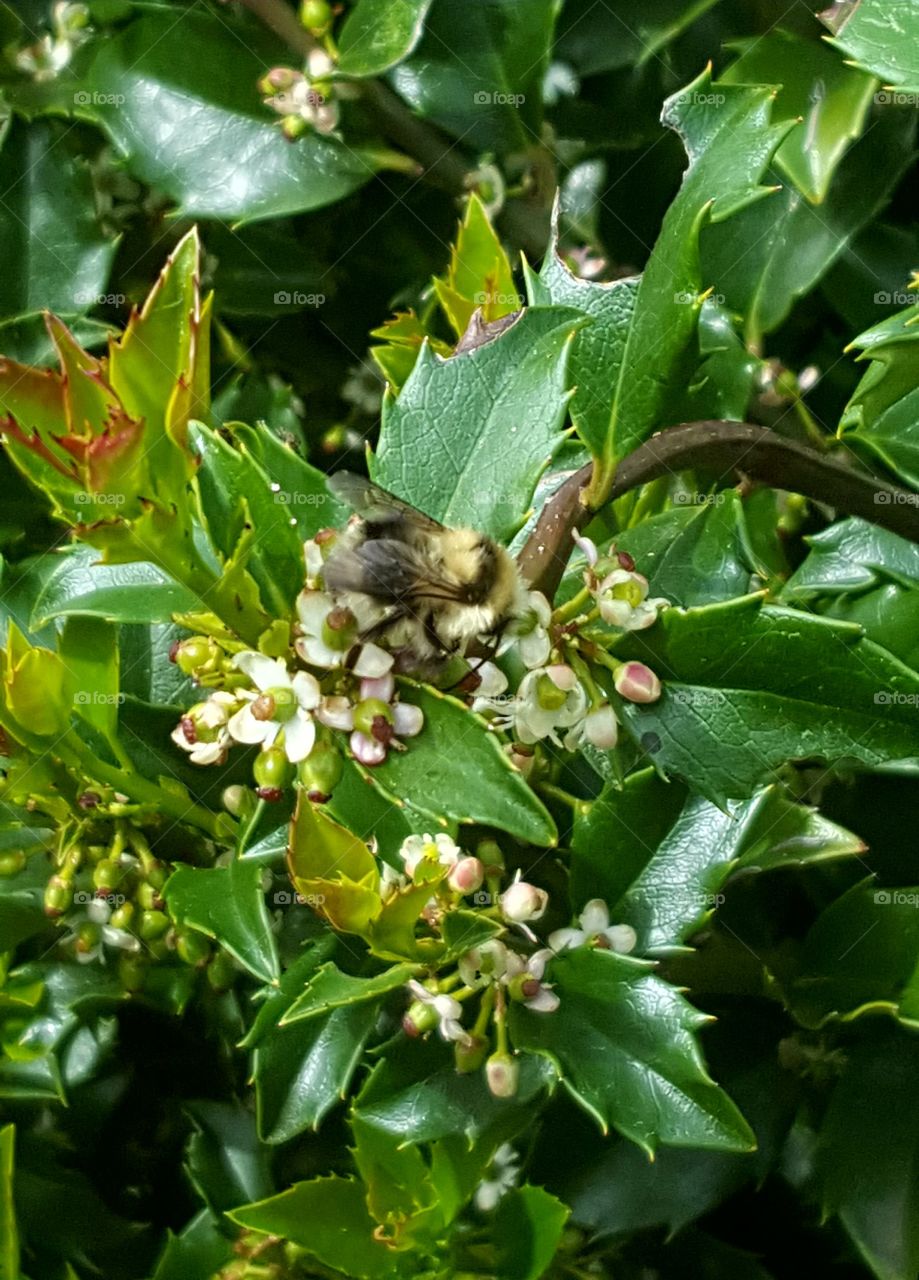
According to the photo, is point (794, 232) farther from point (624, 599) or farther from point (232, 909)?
point (232, 909)

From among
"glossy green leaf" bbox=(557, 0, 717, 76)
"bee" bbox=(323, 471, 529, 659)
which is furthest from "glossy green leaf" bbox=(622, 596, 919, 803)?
"glossy green leaf" bbox=(557, 0, 717, 76)

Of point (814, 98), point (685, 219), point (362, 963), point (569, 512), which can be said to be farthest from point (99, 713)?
point (814, 98)

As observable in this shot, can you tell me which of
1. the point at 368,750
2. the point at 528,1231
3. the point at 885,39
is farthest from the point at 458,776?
the point at 885,39

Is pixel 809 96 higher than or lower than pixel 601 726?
higher

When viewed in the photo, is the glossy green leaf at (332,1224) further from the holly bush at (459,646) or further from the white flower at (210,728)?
the white flower at (210,728)

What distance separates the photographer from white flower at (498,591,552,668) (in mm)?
782

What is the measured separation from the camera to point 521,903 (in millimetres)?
843

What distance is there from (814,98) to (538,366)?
2.18 ft

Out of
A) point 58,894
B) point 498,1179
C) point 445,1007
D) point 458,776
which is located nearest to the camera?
point 458,776

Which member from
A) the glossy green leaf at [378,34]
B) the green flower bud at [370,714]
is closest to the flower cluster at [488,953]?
the green flower bud at [370,714]

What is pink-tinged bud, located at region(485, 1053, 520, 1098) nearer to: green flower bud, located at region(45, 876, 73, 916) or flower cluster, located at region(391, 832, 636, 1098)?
flower cluster, located at region(391, 832, 636, 1098)

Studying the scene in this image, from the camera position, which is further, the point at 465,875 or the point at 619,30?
the point at 619,30

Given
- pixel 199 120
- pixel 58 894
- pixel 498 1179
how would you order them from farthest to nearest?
pixel 199 120 < pixel 498 1179 < pixel 58 894

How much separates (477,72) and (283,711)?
899mm
